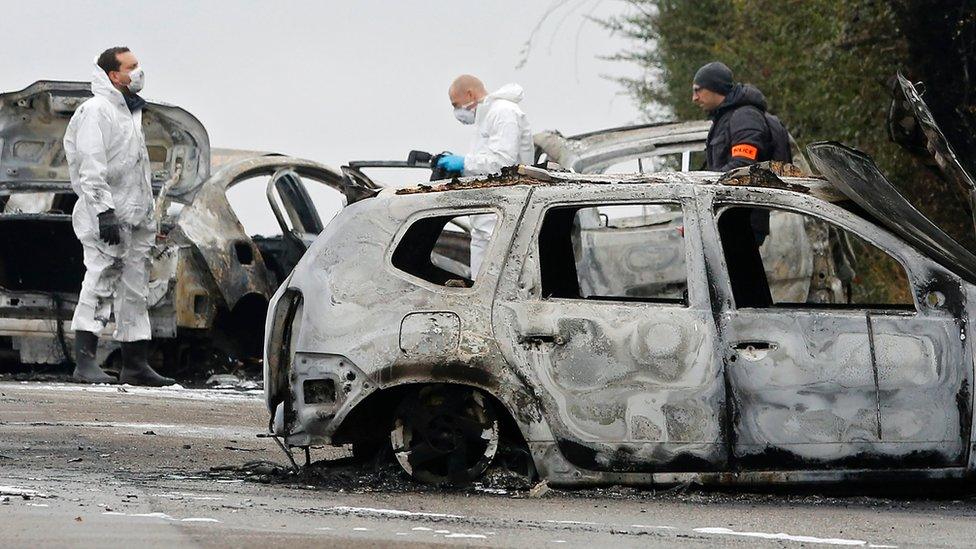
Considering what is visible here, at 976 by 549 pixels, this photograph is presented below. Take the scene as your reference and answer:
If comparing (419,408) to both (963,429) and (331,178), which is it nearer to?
(963,429)

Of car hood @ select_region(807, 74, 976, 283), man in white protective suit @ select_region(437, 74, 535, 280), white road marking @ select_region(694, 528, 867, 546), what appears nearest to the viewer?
white road marking @ select_region(694, 528, 867, 546)

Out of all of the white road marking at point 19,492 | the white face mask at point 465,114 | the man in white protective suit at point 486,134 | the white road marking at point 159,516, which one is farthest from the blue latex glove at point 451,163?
the white road marking at point 159,516

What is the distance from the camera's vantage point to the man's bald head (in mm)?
15141

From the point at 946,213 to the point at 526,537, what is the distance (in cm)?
1335

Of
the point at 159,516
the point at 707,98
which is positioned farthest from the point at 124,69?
the point at 159,516

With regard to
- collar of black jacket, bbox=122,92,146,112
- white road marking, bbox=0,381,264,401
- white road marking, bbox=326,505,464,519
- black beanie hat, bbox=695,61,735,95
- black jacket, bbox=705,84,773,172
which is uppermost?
collar of black jacket, bbox=122,92,146,112

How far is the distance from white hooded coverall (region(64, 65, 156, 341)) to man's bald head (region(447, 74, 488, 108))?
7.48 feet

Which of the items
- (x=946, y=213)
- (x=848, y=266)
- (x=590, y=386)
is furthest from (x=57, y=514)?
(x=946, y=213)

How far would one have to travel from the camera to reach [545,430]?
8.51 meters

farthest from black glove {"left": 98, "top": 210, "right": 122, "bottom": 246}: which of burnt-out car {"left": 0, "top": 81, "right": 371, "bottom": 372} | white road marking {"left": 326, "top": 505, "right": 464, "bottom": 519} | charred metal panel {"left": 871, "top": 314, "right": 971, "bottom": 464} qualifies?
charred metal panel {"left": 871, "top": 314, "right": 971, "bottom": 464}

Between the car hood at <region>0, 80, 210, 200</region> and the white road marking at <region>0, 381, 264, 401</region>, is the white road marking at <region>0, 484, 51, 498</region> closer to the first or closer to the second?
the white road marking at <region>0, 381, 264, 401</region>

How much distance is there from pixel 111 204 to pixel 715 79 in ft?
15.4

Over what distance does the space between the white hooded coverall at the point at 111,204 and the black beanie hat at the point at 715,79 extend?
15.2ft

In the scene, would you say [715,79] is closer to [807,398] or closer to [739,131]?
[739,131]
